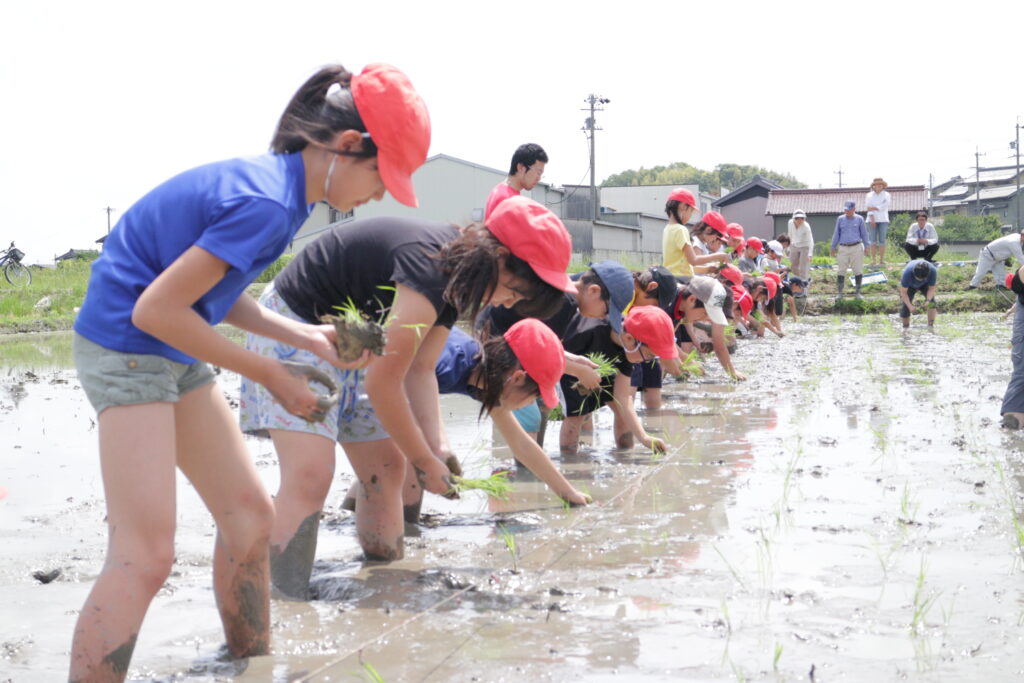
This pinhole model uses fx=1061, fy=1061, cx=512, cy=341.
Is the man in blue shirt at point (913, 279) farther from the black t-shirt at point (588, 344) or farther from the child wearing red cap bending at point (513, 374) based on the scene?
the child wearing red cap bending at point (513, 374)

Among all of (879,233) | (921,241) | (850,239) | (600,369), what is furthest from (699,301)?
(879,233)

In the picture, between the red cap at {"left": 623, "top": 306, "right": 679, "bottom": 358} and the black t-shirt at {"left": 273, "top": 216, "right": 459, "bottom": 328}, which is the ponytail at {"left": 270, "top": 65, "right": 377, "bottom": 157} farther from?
the red cap at {"left": 623, "top": 306, "right": 679, "bottom": 358}

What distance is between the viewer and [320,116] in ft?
8.09

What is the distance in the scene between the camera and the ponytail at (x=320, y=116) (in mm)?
2441

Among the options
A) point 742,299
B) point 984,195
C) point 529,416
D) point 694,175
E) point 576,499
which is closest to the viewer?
point 576,499

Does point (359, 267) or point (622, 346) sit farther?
point (622, 346)

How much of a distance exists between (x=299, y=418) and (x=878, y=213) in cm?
2022

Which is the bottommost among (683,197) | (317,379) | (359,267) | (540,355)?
(540,355)

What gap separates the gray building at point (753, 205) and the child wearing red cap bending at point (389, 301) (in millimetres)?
52847

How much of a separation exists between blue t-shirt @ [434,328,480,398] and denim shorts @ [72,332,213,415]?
83.6 inches

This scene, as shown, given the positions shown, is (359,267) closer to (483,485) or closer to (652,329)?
(483,485)

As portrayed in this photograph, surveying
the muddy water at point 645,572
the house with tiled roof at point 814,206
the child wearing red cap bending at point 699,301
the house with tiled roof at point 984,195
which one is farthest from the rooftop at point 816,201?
the muddy water at point 645,572

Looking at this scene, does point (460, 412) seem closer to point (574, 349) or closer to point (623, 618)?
point (574, 349)

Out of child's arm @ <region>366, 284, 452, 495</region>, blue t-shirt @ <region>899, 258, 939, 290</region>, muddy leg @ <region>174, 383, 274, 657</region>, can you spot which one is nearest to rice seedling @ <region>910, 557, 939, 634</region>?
child's arm @ <region>366, 284, 452, 495</region>
